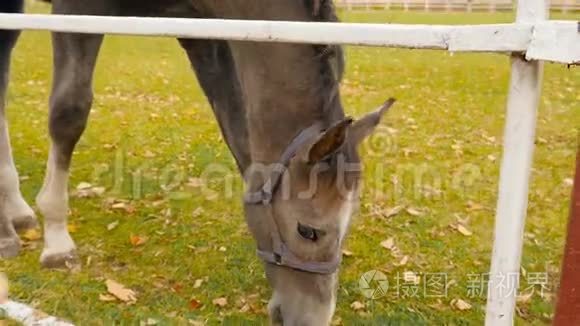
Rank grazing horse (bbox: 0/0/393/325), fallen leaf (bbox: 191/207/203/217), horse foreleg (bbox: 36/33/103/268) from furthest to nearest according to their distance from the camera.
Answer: fallen leaf (bbox: 191/207/203/217) < horse foreleg (bbox: 36/33/103/268) < grazing horse (bbox: 0/0/393/325)

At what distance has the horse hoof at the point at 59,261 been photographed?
3.89m

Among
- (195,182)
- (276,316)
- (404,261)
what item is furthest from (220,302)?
(195,182)

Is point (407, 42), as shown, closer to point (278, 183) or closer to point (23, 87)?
point (278, 183)

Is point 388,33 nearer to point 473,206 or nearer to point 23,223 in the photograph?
point 23,223

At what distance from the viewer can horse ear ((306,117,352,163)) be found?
2.31 metres

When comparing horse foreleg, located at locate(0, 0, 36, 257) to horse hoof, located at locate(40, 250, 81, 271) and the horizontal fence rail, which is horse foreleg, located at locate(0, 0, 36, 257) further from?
the horizontal fence rail

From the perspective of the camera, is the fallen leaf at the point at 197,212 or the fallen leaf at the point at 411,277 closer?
the fallen leaf at the point at 411,277

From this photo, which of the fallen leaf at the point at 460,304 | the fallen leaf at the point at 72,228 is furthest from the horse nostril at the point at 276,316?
the fallen leaf at the point at 72,228

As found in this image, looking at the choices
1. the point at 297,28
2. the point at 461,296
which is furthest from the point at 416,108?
the point at 297,28

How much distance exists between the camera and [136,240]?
14.2ft

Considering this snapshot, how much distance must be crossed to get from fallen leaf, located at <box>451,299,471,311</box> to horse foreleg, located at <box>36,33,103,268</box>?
2214 mm

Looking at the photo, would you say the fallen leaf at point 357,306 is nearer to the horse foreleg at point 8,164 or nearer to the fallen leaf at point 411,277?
the fallen leaf at point 411,277

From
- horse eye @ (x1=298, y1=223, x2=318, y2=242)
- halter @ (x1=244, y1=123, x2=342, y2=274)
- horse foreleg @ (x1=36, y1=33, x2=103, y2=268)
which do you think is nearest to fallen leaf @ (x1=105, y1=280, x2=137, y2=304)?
horse foreleg @ (x1=36, y1=33, x2=103, y2=268)

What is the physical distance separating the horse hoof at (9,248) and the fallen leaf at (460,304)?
8.54 ft
